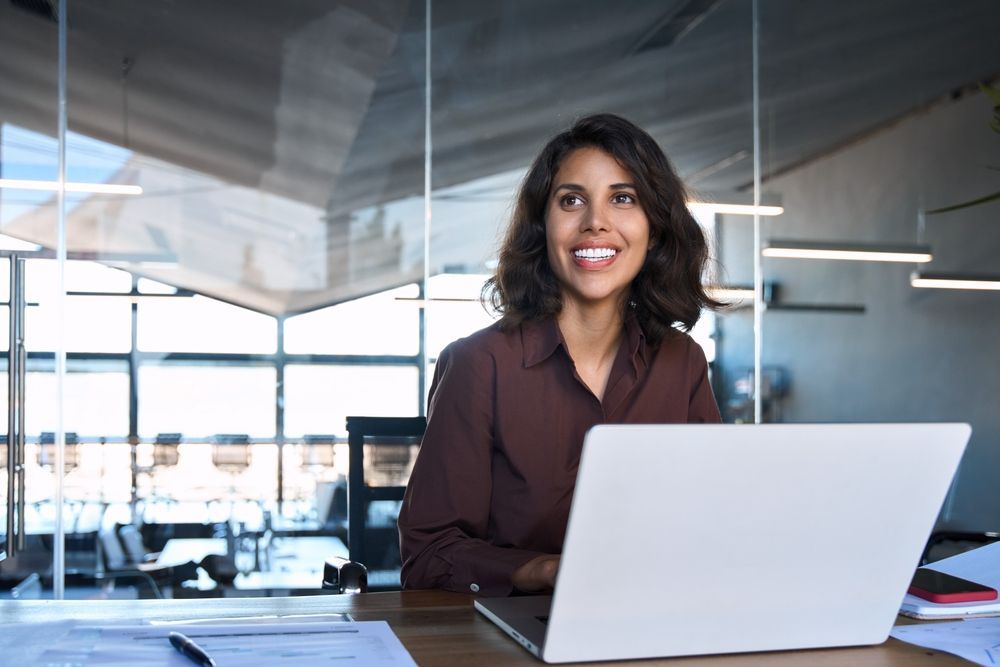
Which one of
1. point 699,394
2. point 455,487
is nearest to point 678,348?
point 699,394

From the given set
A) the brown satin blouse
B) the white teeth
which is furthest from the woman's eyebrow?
the brown satin blouse

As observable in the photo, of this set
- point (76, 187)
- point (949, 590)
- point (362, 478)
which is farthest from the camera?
point (76, 187)

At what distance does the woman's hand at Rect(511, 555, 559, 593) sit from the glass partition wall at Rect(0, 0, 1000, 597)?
9.28 feet

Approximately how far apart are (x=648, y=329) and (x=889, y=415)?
3403 millimetres

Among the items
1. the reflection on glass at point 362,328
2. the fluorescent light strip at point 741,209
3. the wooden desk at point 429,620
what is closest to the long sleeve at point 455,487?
the wooden desk at point 429,620

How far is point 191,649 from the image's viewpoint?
0.98 metres

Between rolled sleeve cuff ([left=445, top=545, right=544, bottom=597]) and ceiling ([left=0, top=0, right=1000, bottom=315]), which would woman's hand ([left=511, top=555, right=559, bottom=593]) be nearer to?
rolled sleeve cuff ([left=445, top=545, right=544, bottom=597])

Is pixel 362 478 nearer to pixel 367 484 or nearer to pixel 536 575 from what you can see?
pixel 367 484

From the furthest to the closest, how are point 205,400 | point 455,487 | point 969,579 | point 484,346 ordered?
point 205,400
point 484,346
point 455,487
point 969,579

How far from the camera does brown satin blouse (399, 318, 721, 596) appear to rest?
5.49ft

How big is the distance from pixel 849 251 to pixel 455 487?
3.81 metres

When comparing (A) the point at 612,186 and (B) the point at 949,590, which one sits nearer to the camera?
(B) the point at 949,590

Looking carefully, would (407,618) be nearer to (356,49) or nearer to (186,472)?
(186,472)

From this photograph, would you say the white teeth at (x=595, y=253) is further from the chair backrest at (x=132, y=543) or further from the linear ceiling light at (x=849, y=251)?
the linear ceiling light at (x=849, y=251)
